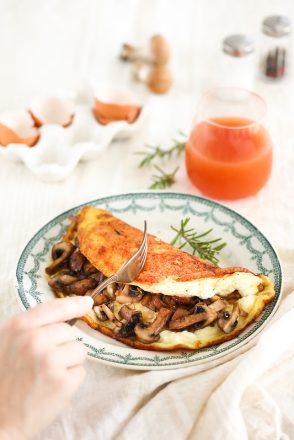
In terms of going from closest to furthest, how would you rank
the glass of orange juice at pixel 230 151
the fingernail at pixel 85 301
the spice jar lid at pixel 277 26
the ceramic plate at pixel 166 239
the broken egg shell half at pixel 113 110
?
1. the fingernail at pixel 85 301
2. the ceramic plate at pixel 166 239
3. the glass of orange juice at pixel 230 151
4. the broken egg shell half at pixel 113 110
5. the spice jar lid at pixel 277 26

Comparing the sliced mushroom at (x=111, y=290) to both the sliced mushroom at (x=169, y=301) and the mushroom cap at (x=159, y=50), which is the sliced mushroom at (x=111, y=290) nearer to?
the sliced mushroom at (x=169, y=301)

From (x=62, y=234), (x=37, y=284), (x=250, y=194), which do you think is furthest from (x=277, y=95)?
(x=37, y=284)

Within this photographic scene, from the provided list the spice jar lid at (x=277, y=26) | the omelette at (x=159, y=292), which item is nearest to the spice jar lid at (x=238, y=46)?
the spice jar lid at (x=277, y=26)

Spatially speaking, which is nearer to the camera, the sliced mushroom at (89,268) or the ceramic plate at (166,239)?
the ceramic plate at (166,239)

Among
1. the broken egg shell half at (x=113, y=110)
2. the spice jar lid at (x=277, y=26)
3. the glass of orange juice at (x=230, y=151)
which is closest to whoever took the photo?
the glass of orange juice at (x=230, y=151)

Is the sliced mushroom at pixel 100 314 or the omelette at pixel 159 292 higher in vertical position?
the omelette at pixel 159 292

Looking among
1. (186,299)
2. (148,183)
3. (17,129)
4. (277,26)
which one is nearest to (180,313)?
(186,299)

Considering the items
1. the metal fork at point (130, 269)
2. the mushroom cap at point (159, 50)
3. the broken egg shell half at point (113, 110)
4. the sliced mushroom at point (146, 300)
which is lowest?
the sliced mushroom at point (146, 300)
